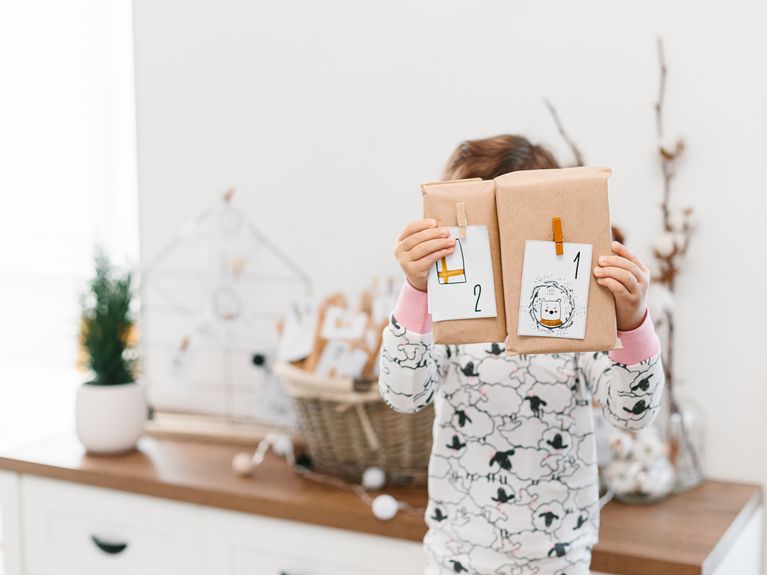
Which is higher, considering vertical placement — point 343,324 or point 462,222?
point 462,222

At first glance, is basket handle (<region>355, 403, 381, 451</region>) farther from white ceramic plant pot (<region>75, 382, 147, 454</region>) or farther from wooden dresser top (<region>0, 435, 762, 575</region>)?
white ceramic plant pot (<region>75, 382, 147, 454</region>)

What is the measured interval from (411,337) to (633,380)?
0.24 m

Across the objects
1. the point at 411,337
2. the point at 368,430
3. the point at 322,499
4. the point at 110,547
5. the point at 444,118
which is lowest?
the point at 110,547

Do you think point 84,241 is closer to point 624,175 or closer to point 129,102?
point 129,102

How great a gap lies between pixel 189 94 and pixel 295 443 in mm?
759

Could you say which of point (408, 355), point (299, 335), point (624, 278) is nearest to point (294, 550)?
point (299, 335)

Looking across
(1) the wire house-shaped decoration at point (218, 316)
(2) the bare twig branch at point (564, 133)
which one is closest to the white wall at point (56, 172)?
(1) the wire house-shaped decoration at point (218, 316)

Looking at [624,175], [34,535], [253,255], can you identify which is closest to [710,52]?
[624,175]

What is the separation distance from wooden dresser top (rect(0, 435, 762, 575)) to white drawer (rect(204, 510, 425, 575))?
0.07ft

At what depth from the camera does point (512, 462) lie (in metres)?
1.08

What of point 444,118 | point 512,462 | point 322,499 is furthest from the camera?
point 444,118

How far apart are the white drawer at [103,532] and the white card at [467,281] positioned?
0.82 meters

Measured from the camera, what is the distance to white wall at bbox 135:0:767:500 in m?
1.46

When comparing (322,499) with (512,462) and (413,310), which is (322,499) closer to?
(512,462)
